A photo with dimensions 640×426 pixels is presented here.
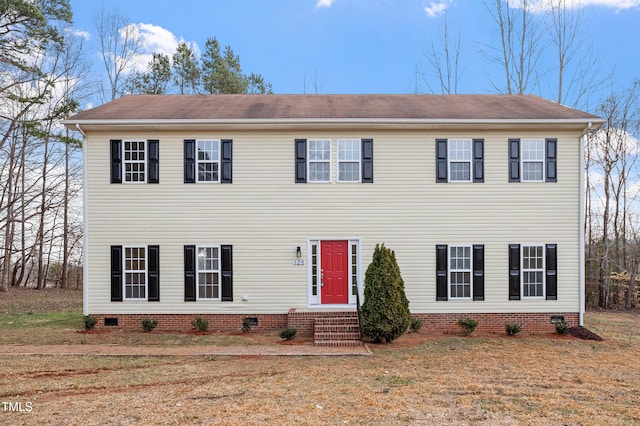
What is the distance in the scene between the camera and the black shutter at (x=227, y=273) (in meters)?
12.2

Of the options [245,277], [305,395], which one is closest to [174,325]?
[245,277]

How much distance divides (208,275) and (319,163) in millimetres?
4525

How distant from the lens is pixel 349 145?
40.5ft

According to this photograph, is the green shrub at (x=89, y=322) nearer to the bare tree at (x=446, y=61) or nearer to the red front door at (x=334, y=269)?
the red front door at (x=334, y=269)

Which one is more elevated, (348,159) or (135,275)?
(348,159)

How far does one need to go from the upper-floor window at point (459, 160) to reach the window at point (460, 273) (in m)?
1.99

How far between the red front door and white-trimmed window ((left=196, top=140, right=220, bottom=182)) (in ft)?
12.2

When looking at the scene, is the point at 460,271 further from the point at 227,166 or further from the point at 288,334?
the point at 227,166

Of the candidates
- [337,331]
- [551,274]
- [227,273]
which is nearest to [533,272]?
[551,274]

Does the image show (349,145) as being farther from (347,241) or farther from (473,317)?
(473,317)

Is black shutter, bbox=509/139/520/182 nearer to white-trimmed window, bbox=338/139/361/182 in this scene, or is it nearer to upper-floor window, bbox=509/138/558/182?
upper-floor window, bbox=509/138/558/182

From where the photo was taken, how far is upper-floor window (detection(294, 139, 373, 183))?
12.3 metres

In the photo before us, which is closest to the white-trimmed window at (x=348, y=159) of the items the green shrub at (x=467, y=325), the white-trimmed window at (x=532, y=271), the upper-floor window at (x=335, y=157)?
the upper-floor window at (x=335, y=157)

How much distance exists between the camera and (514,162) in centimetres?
1235
